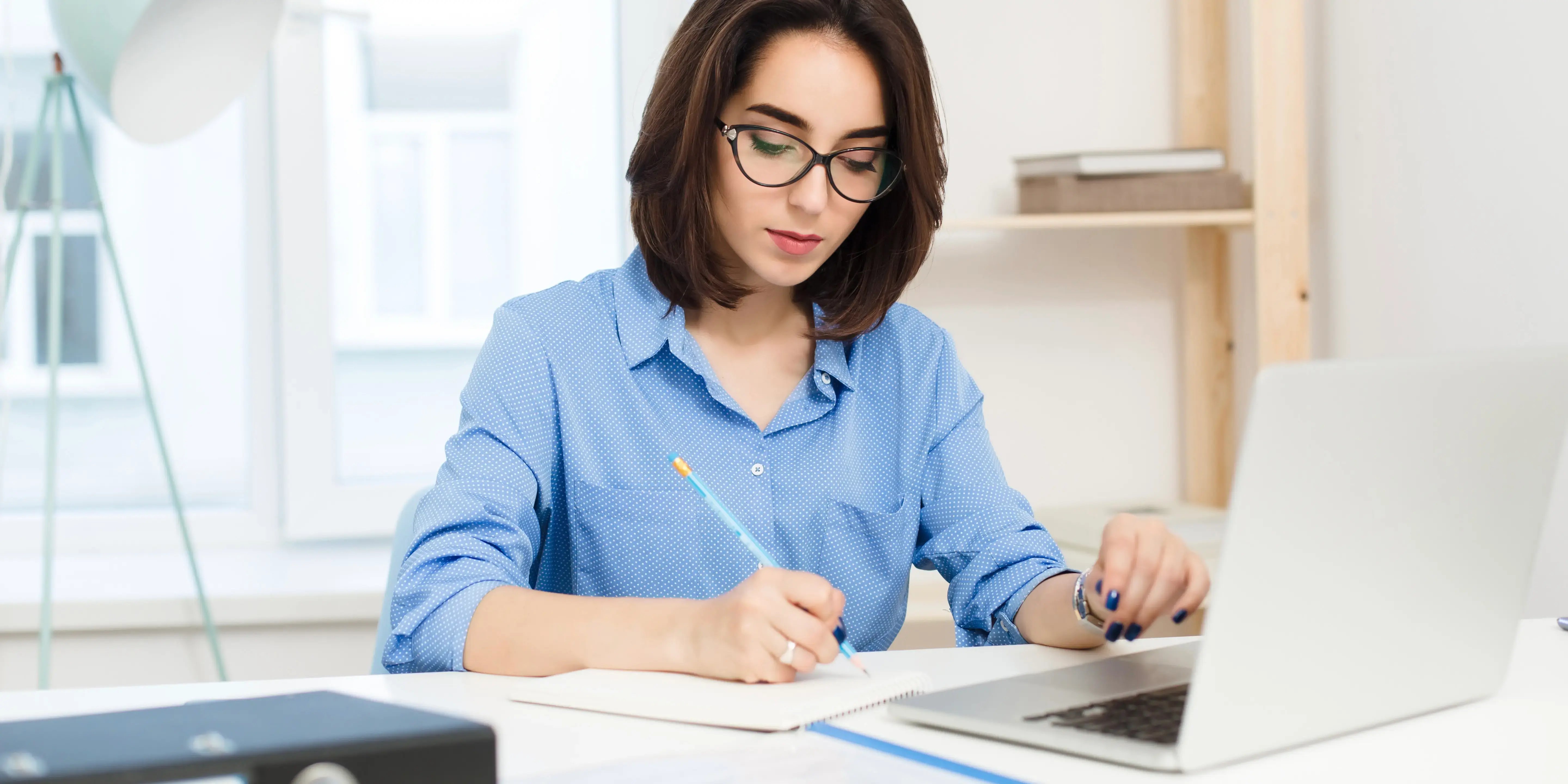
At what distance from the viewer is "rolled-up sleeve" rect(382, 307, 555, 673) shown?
1005 mm

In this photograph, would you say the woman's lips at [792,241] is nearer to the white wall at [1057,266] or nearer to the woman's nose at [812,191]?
the woman's nose at [812,191]

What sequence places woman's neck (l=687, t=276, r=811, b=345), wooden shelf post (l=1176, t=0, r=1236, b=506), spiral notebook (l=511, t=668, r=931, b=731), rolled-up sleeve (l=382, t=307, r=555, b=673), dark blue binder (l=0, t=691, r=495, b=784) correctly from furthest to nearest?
wooden shelf post (l=1176, t=0, r=1236, b=506), woman's neck (l=687, t=276, r=811, b=345), rolled-up sleeve (l=382, t=307, r=555, b=673), spiral notebook (l=511, t=668, r=931, b=731), dark blue binder (l=0, t=691, r=495, b=784)

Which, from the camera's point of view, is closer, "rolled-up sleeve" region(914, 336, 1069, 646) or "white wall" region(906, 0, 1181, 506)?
"rolled-up sleeve" region(914, 336, 1069, 646)

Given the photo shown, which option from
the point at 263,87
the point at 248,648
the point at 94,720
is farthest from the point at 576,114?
the point at 94,720

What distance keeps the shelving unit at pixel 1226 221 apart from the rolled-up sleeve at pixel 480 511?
38.6 inches

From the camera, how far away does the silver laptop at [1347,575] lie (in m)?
0.64

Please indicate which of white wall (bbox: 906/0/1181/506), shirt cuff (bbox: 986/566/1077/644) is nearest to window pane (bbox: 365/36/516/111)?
white wall (bbox: 906/0/1181/506)

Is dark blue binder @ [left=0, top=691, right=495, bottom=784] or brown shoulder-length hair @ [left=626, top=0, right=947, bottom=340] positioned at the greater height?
brown shoulder-length hair @ [left=626, top=0, right=947, bottom=340]

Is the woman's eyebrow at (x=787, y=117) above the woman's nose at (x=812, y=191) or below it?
above

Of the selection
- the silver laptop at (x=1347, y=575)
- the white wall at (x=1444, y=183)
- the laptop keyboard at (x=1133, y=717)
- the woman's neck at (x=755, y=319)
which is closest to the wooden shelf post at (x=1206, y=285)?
the white wall at (x=1444, y=183)

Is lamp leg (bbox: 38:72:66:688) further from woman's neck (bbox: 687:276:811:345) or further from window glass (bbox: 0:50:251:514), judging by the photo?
woman's neck (bbox: 687:276:811:345)

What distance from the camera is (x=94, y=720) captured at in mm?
588

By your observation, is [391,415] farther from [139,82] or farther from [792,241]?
[792,241]

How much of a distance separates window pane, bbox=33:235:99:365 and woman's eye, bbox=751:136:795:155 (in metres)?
1.76
